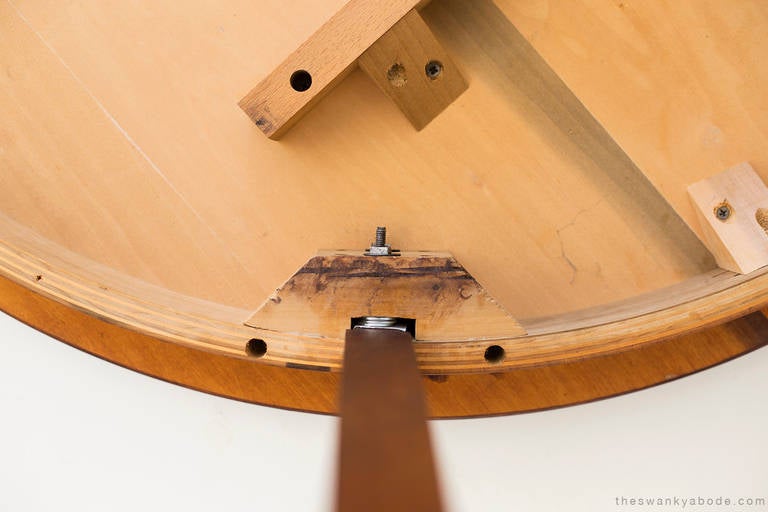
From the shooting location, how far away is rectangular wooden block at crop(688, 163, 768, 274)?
0.57 meters

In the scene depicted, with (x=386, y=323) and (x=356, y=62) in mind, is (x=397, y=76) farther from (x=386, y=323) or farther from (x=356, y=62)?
(x=386, y=323)

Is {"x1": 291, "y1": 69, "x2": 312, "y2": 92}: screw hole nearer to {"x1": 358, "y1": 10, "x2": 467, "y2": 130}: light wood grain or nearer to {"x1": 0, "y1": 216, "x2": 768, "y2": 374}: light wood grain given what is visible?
{"x1": 358, "y1": 10, "x2": 467, "y2": 130}: light wood grain

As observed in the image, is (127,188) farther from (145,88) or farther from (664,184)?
(664,184)

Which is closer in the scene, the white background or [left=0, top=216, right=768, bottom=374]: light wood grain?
[left=0, top=216, right=768, bottom=374]: light wood grain

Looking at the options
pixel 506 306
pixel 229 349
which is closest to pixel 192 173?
pixel 229 349

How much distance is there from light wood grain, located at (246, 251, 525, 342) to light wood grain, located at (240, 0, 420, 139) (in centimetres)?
15

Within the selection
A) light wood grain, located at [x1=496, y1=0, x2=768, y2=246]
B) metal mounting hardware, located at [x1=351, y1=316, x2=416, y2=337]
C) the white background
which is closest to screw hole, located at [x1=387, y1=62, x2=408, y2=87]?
light wood grain, located at [x1=496, y1=0, x2=768, y2=246]

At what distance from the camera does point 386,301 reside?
52cm

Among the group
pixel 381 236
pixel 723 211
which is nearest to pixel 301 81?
pixel 381 236

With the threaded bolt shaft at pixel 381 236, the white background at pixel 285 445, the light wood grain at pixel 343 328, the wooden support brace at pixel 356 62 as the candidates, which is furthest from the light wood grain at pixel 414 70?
the white background at pixel 285 445

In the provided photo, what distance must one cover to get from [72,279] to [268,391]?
0.23m

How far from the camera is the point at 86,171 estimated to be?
0.63 metres

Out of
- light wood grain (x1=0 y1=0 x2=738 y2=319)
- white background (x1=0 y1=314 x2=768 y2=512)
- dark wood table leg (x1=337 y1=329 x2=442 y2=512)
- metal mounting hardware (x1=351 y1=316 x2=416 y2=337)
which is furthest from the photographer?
white background (x1=0 y1=314 x2=768 y2=512)

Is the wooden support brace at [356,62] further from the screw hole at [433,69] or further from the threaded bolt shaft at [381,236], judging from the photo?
the threaded bolt shaft at [381,236]
